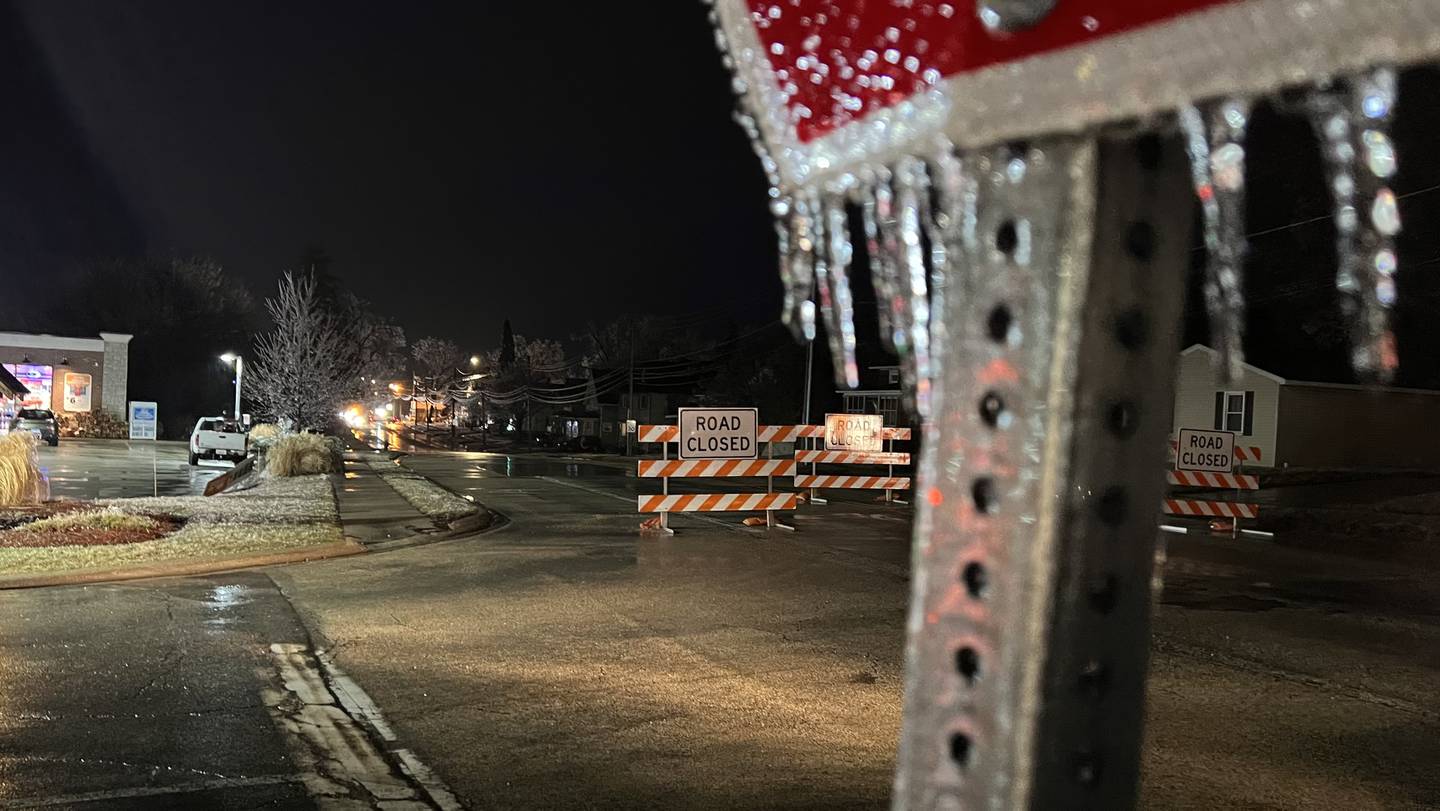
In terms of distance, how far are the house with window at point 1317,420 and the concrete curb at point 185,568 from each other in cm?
2614

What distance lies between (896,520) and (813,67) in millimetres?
16399

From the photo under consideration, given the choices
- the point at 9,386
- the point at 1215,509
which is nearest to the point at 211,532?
the point at 1215,509

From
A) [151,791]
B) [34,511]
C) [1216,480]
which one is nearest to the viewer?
[151,791]

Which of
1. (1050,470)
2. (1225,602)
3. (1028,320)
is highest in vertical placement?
(1028,320)

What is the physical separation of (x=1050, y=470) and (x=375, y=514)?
16975 mm

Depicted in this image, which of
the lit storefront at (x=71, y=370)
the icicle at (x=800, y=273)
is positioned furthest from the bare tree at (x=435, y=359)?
the icicle at (x=800, y=273)

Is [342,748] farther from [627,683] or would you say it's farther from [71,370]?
[71,370]

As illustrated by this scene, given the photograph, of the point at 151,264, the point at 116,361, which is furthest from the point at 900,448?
the point at 151,264

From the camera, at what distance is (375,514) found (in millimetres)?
16719

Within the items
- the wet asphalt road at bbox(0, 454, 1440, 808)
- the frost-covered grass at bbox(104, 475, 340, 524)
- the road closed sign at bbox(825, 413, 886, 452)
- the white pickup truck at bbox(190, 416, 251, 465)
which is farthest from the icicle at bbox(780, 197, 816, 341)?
the white pickup truck at bbox(190, 416, 251, 465)

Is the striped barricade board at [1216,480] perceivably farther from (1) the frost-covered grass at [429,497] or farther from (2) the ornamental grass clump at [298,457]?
(2) the ornamental grass clump at [298,457]

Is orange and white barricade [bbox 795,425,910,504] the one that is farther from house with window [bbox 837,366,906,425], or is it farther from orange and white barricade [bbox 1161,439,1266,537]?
house with window [bbox 837,366,906,425]

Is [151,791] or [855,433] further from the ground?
[855,433]

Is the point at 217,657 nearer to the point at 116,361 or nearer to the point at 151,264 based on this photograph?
the point at 116,361
